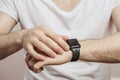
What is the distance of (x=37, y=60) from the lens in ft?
2.64

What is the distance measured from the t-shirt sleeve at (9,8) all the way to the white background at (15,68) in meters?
0.60

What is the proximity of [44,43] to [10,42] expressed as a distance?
20 centimetres

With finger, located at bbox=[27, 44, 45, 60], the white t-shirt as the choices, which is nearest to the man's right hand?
finger, located at bbox=[27, 44, 45, 60]

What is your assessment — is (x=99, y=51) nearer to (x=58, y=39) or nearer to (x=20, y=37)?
(x=58, y=39)

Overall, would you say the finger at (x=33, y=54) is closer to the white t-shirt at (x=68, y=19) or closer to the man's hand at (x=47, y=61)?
the man's hand at (x=47, y=61)

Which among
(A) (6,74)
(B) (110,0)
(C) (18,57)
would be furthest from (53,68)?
(A) (6,74)

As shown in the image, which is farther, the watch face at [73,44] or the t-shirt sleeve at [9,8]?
the t-shirt sleeve at [9,8]

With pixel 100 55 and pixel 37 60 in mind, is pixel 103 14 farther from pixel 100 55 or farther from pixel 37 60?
pixel 37 60

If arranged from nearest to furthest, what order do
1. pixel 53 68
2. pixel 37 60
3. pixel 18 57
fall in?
1. pixel 37 60
2. pixel 53 68
3. pixel 18 57

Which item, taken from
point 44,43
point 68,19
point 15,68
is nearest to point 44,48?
point 44,43

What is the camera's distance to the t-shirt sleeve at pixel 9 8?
3.58ft

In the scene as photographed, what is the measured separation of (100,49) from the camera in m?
0.85

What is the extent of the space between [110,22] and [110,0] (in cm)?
11

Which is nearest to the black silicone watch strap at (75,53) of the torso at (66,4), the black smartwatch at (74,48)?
the black smartwatch at (74,48)
